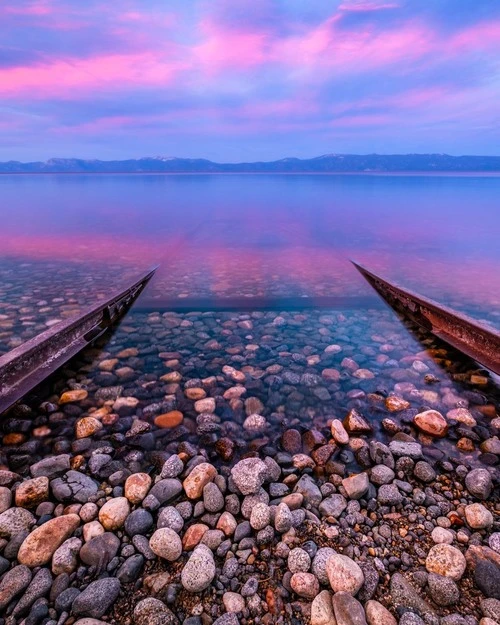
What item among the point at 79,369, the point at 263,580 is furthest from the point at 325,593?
the point at 79,369

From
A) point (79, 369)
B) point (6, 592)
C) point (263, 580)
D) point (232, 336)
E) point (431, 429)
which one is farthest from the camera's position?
point (232, 336)

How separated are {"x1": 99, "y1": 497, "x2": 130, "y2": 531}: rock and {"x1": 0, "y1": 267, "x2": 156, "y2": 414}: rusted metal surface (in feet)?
4.58

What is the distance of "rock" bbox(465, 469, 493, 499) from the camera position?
2484mm

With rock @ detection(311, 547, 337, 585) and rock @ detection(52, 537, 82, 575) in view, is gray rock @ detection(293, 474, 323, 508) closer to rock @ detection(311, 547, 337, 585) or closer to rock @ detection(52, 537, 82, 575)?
rock @ detection(311, 547, 337, 585)

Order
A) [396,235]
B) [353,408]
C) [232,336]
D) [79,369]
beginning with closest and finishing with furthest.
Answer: [353,408] < [79,369] < [232,336] < [396,235]

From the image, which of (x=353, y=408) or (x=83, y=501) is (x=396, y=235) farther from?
(x=83, y=501)

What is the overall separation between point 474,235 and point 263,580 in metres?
17.0

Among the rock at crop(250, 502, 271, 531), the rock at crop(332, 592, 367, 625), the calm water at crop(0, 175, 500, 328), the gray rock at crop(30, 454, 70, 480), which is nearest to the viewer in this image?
the rock at crop(332, 592, 367, 625)

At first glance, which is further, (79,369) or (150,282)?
(150,282)

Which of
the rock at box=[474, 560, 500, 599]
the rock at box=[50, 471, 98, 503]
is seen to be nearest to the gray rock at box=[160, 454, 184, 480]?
the rock at box=[50, 471, 98, 503]

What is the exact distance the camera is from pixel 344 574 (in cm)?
191

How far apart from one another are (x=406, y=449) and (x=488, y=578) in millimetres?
1041

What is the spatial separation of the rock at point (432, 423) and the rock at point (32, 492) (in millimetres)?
3015

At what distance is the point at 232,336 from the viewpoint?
5316 millimetres
